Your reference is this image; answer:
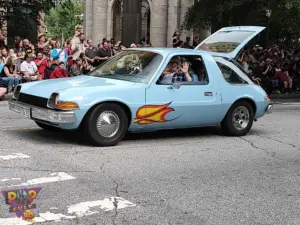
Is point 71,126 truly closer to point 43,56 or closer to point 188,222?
point 188,222

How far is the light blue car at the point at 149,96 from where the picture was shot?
8.31 m

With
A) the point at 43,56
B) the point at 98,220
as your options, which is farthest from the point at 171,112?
the point at 43,56

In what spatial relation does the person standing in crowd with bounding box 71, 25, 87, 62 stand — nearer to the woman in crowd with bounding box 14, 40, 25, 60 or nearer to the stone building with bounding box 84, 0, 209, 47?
the woman in crowd with bounding box 14, 40, 25, 60

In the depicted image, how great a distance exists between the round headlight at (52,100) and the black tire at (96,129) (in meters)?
0.53

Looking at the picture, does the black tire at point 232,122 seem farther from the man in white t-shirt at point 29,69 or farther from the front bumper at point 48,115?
the man in white t-shirt at point 29,69

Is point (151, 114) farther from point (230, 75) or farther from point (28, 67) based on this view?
point (28, 67)

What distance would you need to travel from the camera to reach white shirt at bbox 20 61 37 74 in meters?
16.1

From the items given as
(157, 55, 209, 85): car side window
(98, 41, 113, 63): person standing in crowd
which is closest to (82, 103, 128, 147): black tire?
(157, 55, 209, 85): car side window

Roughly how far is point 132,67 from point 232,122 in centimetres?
219

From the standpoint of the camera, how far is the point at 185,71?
9.48m

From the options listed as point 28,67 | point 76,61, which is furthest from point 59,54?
point 28,67

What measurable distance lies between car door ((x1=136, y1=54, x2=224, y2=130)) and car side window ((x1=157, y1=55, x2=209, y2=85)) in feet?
0.13

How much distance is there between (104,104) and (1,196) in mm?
2968

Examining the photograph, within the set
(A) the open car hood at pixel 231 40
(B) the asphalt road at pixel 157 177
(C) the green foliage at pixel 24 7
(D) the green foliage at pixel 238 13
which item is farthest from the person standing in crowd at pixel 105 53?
(B) the asphalt road at pixel 157 177
